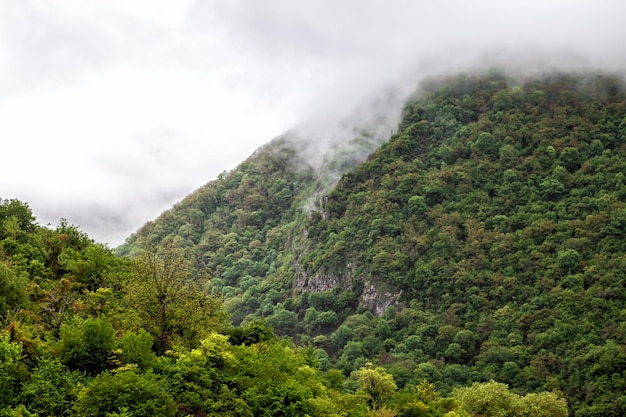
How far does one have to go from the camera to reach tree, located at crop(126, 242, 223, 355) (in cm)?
4181

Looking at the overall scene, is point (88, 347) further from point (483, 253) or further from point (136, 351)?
point (483, 253)

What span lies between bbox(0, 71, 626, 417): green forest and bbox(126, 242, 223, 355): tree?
14cm

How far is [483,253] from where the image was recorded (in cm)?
14438

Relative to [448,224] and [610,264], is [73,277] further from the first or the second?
[448,224]

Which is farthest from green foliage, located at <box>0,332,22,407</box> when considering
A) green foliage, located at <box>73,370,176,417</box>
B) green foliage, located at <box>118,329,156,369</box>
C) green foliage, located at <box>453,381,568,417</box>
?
green foliage, located at <box>453,381,568,417</box>

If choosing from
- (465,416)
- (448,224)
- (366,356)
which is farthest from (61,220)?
(448,224)

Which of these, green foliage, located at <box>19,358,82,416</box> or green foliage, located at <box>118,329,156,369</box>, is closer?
green foliage, located at <box>19,358,82,416</box>

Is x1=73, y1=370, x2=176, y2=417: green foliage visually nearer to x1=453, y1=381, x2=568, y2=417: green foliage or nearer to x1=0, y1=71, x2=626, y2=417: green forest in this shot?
x1=0, y1=71, x2=626, y2=417: green forest

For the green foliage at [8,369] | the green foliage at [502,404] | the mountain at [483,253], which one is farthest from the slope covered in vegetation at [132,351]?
the mountain at [483,253]

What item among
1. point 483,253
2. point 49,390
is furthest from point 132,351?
point 483,253

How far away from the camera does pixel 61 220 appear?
6266cm

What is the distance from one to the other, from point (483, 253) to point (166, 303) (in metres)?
115

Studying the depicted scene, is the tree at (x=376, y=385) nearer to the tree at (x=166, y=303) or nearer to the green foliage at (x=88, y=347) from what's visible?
the tree at (x=166, y=303)

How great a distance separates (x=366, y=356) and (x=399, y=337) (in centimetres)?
967
